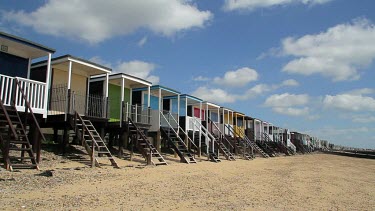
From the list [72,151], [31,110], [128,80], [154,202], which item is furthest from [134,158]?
[154,202]

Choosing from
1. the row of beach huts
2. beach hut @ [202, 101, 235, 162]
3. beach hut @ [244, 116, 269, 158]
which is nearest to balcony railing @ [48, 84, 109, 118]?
the row of beach huts

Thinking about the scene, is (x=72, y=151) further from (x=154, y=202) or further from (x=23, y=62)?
(x=154, y=202)

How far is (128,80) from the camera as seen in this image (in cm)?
2039

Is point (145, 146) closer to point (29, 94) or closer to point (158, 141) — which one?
point (158, 141)

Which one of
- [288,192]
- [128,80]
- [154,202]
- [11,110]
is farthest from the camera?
[128,80]

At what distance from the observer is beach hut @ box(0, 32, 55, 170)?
11.7 m

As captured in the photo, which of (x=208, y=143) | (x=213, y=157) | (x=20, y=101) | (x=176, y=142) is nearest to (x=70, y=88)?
(x=20, y=101)

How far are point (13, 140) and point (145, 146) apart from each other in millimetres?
7086

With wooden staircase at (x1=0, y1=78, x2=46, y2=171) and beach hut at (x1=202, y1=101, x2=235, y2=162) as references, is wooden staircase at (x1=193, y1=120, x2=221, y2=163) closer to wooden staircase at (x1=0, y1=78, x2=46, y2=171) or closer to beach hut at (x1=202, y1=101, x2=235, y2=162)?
beach hut at (x1=202, y1=101, x2=235, y2=162)

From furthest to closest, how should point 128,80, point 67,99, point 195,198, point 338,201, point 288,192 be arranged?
point 128,80 < point 67,99 < point 288,192 < point 338,201 < point 195,198

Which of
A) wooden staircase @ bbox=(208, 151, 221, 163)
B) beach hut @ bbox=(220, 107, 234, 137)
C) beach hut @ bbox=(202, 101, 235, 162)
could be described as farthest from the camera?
beach hut @ bbox=(220, 107, 234, 137)

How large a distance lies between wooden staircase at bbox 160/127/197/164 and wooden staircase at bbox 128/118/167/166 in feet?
7.45

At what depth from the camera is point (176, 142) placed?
21.4 metres

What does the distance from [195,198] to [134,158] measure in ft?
33.2
